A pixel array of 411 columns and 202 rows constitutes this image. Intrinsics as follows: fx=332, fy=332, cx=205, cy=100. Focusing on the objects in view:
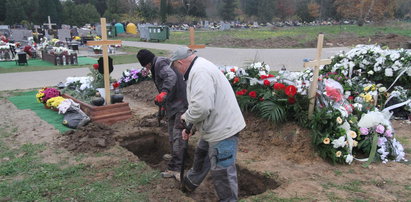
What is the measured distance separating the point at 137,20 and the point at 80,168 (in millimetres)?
49320

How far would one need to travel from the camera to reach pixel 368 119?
16.2ft

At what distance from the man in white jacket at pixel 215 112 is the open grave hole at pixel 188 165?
33.2 inches

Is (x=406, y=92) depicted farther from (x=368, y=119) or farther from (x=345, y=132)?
(x=345, y=132)

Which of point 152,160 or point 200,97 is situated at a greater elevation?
point 200,97

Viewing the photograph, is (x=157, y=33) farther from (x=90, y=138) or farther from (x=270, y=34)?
(x=90, y=138)

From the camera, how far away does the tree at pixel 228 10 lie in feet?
230

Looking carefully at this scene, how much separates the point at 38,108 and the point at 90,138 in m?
2.96

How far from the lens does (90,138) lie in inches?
214

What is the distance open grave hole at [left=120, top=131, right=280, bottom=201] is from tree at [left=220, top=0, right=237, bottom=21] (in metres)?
67.4

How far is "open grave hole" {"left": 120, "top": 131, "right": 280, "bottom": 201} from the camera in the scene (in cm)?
420

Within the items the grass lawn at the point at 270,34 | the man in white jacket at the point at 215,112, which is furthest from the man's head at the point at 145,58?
the grass lawn at the point at 270,34

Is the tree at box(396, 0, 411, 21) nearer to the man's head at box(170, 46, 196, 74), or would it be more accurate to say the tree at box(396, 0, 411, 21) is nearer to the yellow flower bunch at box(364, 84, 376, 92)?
the yellow flower bunch at box(364, 84, 376, 92)

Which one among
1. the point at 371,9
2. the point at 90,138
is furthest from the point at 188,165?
the point at 371,9

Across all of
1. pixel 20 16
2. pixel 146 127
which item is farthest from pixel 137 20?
pixel 146 127
